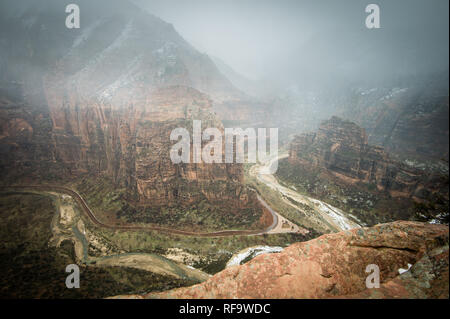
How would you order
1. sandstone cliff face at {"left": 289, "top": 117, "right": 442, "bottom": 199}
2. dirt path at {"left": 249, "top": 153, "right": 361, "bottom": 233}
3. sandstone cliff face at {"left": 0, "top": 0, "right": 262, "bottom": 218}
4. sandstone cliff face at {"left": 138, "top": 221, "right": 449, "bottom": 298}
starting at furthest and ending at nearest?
sandstone cliff face at {"left": 289, "top": 117, "right": 442, "bottom": 199} < dirt path at {"left": 249, "top": 153, "right": 361, "bottom": 233} < sandstone cliff face at {"left": 0, "top": 0, "right": 262, "bottom": 218} < sandstone cliff face at {"left": 138, "top": 221, "right": 449, "bottom": 298}

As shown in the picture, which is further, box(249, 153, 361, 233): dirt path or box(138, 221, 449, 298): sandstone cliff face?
box(249, 153, 361, 233): dirt path

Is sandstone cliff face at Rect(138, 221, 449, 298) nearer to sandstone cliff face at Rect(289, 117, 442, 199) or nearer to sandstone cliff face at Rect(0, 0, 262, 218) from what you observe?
sandstone cliff face at Rect(0, 0, 262, 218)

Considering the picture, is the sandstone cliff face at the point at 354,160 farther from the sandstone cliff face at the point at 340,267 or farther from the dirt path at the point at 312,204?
the sandstone cliff face at the point at 340,267

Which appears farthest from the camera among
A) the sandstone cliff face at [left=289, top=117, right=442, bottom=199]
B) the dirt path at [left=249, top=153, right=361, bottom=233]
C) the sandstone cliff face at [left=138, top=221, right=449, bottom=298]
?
the sandstone cliff face at [left=289, top=117, right=442, bottom=199]

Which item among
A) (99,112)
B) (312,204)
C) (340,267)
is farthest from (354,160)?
(99,112)

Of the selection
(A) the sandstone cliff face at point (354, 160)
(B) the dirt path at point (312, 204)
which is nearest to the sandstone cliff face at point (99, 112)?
(B) the dirt path at point (312, 204)

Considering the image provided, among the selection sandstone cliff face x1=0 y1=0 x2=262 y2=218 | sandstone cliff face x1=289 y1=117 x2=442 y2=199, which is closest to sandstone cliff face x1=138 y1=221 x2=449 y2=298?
sandstone cliff face x1=0 y1=0 x2=262 y2=218
